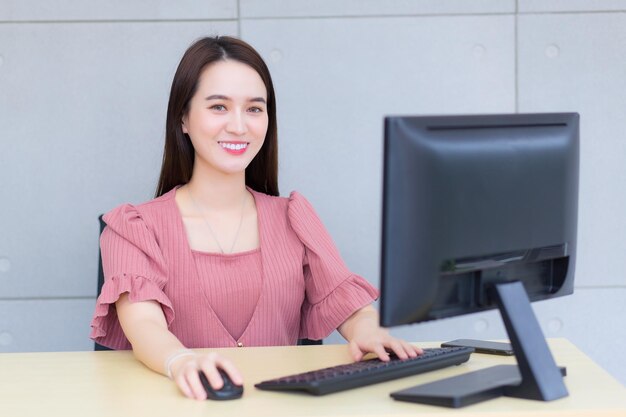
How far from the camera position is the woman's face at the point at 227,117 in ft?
8.00

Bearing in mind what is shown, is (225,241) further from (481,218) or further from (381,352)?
(481,218)

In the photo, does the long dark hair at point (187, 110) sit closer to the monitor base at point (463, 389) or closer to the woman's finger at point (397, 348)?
the woman's finger at point (397, 348)

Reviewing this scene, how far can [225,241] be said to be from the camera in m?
2.50

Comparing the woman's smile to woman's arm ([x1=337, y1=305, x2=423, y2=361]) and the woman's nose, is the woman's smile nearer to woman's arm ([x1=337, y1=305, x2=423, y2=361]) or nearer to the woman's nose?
the woman's nose

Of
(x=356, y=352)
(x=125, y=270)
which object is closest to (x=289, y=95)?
(x=125, y=270)

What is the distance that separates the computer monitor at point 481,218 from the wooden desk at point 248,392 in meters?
0.10

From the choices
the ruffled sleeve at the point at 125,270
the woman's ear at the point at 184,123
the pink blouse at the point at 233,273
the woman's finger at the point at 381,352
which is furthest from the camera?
the woman's ear at the point at 184,123

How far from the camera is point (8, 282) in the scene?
328cm

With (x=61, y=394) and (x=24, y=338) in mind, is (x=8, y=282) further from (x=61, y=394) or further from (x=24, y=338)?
(x=61, y=394)

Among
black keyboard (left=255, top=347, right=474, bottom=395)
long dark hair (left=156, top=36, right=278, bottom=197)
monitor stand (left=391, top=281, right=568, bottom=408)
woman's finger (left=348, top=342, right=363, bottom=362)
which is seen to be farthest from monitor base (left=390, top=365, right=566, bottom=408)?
long dark hair (left=156, top=36, right=278, bottom=197)

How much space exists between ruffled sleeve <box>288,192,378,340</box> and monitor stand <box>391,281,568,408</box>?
0.78 metres

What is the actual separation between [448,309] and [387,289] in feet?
0.56

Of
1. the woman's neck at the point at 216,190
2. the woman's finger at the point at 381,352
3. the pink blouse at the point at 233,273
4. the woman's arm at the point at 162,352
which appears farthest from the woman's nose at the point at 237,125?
the woman's finger at the point at 381,352

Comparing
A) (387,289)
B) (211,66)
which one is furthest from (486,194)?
(211,66)
